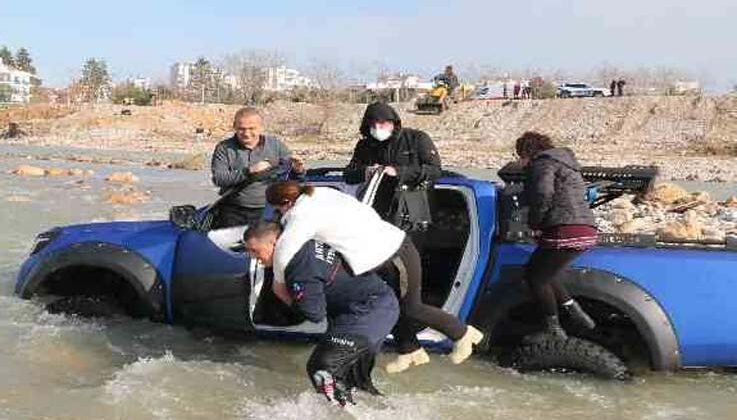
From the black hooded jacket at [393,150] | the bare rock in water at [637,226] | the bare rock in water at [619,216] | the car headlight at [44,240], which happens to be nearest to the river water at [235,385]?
the car headlight at [44,240]

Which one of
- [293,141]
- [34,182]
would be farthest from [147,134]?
[34,182]

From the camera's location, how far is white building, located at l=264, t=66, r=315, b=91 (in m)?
78.3

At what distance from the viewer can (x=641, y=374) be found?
5.62 metres

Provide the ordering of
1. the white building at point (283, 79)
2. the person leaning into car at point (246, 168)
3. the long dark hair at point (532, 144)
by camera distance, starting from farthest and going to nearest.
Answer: the white building at point (283, 79) → the person leaning into car at point (246, 168) → the long dark hair at point (532, 144)

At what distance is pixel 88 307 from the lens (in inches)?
252

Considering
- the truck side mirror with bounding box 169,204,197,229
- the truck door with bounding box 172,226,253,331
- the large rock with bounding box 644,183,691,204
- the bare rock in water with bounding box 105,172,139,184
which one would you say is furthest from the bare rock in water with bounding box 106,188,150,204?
the truck door with bounding box 172,226,253,331

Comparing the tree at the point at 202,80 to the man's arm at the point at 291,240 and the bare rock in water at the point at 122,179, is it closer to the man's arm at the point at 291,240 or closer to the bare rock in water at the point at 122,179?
the bare rock in water at the point at 122,179

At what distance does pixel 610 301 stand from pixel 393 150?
1.74 metres

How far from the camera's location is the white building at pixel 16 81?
362ft

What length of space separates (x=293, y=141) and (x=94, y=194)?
3251cm

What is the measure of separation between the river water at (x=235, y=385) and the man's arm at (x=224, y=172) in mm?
1050

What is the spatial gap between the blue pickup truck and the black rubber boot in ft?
0.28

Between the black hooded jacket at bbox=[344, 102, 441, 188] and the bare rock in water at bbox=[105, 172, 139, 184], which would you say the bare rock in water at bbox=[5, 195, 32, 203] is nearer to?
the bare rock in water at bbox=[105, 172, 139, 184]

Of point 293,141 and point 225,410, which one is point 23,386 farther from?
point 293,141
